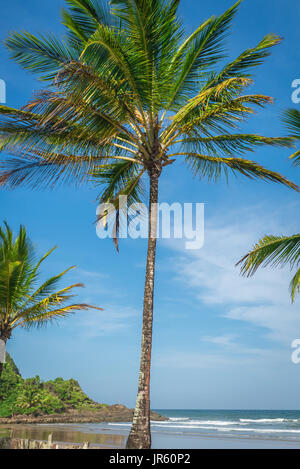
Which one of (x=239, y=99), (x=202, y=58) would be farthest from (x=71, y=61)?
(x=239, y=99)

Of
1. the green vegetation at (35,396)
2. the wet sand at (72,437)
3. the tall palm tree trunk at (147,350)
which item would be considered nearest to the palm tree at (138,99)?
the tall palm tree trunk at (147,350)

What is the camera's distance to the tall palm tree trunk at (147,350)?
876 centimetres

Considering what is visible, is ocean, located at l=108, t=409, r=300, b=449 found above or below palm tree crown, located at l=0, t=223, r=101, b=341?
below

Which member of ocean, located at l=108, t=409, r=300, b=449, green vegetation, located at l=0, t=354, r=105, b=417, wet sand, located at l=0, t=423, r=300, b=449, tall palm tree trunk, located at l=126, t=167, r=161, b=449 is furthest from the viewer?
green vegetation, located at l=0, t=354, r=105, b=417

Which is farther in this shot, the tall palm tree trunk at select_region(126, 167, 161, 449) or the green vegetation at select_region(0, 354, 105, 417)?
A: the green vegetation at select_region(0, 354, 105, 417)

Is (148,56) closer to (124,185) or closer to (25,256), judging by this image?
(124,185)

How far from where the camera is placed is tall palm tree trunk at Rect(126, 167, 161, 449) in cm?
876

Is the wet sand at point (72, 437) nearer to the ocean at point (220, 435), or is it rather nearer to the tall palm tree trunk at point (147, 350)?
the ocean at point (220, 435)

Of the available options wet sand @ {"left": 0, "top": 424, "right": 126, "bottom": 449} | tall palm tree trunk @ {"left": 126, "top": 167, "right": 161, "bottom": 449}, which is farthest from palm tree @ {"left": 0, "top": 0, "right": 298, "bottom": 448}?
wet sand @ {"left": 0, "top": 424, "right": 126, "bottom": 449}

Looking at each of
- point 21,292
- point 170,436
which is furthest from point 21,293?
point 170,436

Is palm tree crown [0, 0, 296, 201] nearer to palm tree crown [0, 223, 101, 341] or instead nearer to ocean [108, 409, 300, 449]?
palm tree crown [0, 223, 101, 341]

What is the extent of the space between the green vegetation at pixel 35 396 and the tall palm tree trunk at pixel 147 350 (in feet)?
57.5

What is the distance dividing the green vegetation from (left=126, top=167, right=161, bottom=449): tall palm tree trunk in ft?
57.5

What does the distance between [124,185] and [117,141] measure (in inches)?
53.5
